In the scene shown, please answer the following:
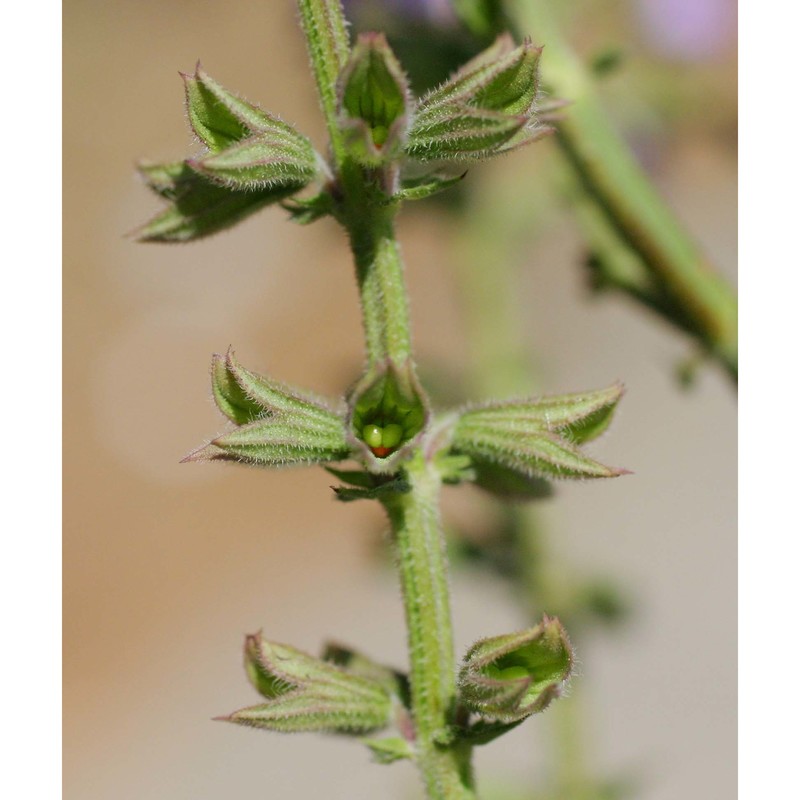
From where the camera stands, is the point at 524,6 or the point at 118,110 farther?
the point at 118,110

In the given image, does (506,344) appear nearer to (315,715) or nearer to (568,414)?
(568,414)

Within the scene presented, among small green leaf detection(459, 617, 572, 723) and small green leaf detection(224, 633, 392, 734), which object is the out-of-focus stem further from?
small green leaf detection(459, 617, 572, 723)

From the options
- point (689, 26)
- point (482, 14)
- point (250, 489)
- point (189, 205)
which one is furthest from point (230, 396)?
point (250, 489)

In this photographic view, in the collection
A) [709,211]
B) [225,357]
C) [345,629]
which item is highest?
[709,211]

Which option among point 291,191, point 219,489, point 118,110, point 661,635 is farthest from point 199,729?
point 291,191

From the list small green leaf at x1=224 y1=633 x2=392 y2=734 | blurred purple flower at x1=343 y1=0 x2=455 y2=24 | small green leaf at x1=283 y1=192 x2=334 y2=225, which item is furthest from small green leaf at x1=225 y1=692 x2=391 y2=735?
blurred purple flower at x1=343 y1=0 x2=455 y2=24

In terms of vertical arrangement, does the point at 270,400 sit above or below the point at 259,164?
below

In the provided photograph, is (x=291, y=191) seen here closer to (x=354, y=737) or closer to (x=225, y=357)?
(x=225, y=357)
